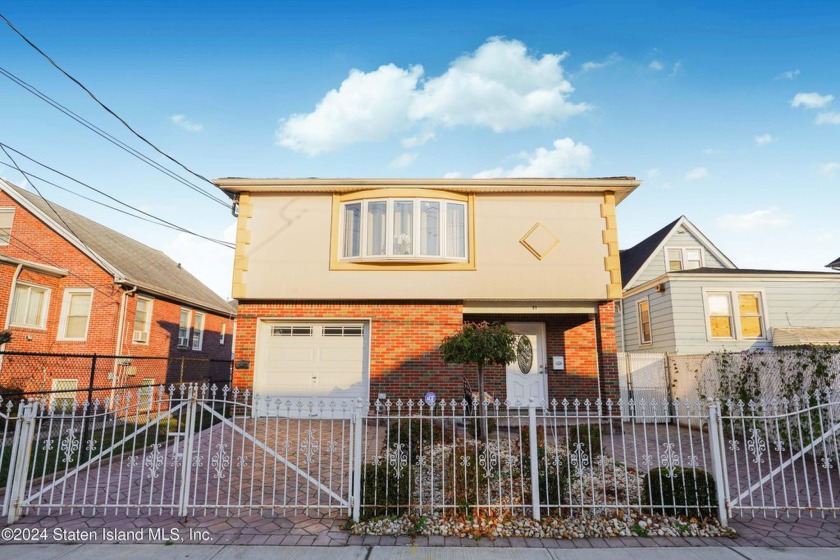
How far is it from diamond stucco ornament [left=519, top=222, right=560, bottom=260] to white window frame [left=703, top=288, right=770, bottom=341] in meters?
6.81

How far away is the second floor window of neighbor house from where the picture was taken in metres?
18.6

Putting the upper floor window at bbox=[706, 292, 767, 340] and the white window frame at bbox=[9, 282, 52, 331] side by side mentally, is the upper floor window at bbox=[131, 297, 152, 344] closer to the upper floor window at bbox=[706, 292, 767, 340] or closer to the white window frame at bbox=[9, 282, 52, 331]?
the white window frame at bbox=[9, 282, 52, 331]

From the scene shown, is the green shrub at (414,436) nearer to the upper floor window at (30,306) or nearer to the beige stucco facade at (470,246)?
the beige stucco facade at (470,246)

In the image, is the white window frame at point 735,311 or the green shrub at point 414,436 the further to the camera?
the white window frame at point 735,311

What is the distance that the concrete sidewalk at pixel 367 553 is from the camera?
3.83 m

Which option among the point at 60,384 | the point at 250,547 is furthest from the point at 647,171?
the point at 60,384

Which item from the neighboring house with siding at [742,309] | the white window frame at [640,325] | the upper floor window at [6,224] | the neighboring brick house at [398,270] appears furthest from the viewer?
the upper floor window at [6,224]

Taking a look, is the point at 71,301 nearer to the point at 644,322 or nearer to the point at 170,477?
the point at 170,477

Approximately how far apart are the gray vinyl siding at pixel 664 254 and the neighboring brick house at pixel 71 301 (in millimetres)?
16909

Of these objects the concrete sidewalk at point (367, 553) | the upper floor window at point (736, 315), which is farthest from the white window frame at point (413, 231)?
the upper floor window at point (736, 315)

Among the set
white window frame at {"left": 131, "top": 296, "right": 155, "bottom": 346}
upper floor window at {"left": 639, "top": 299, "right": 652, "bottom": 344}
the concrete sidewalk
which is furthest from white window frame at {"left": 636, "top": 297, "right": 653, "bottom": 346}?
white window frame at {"left": 131, "top": 296, "right": 155, "bottom": 346}

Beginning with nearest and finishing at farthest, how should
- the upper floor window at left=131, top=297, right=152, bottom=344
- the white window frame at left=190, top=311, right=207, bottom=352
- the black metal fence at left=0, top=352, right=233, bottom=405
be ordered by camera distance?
the black metal fence at left=0, top=352, right=233, bottom=405, the upper floor window at left=131, top=297, right=152, bottom=344, the white window frame at left=190, top=311, right=207, bottom=352

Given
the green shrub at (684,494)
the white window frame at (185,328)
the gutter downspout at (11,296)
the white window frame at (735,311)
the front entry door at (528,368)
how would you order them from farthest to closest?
the white window frame at (185,328) < the white window frame at (735,311) < the gutter downspout at (11,296) < the front entry door at (528,368) < the green shrub at (684,494)

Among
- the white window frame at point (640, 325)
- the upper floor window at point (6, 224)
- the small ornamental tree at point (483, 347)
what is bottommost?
the small ornamental tree at point (483, 347)
